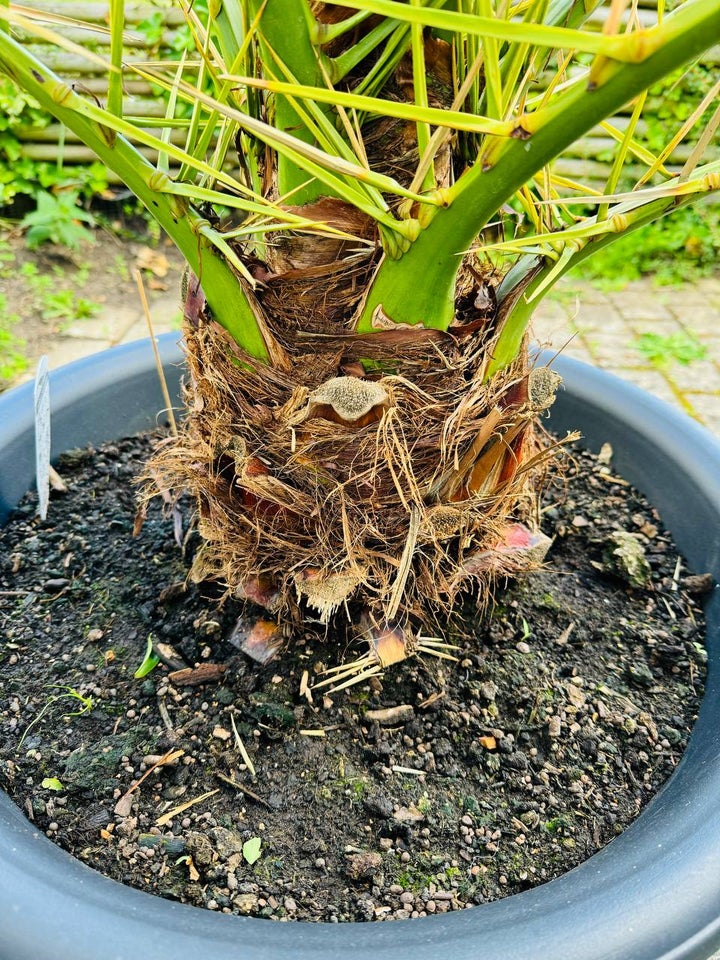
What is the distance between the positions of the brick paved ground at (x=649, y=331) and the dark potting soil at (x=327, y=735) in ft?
4.11

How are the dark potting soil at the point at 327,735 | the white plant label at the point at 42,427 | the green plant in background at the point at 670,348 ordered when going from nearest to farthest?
1. the dark potting soil at the point at 327,735
2. the white plant label at the point at 42,427
3. the green plant in background at the point at 670,348

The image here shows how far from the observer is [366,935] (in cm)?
50

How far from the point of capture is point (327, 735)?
70 cm

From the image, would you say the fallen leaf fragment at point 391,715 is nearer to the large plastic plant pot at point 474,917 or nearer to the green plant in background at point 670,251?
the large plastic plant pot at point 474,917

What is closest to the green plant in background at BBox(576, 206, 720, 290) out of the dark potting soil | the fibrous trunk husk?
the dark potting soil

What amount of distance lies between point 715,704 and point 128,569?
0.68 m

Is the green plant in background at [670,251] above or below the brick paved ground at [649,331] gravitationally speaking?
above

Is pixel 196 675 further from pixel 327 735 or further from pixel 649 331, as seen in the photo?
pixel 649 331

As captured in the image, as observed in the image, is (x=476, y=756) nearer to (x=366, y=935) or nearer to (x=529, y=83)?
(x=366, y=935)

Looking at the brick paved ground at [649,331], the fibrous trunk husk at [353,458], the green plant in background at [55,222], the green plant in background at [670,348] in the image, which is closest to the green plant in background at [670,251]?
the brick paved ground at [649,331]

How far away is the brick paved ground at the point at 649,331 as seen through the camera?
2053mm

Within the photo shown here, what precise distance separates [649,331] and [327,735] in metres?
2.08

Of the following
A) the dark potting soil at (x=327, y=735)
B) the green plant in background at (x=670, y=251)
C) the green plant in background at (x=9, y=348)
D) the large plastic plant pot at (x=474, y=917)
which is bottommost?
the green plant in background at (x=9, y=348)

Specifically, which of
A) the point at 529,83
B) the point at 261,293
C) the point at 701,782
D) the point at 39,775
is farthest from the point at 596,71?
the point at 39,775
